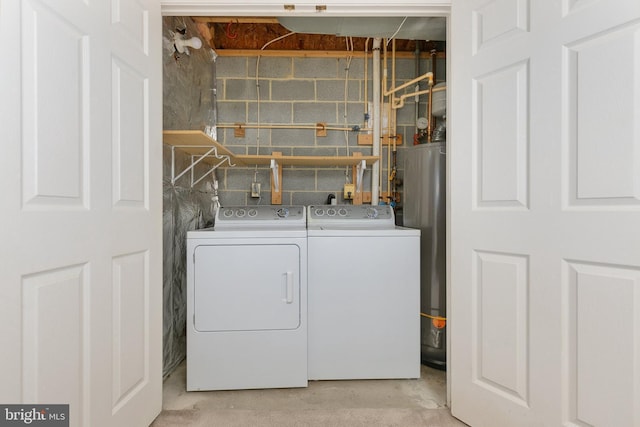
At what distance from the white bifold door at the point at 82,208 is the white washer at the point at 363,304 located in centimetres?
80

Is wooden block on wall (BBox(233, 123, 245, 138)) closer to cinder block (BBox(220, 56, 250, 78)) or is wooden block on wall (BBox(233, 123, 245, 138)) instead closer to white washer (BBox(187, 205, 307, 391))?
cinder block (BBox(220, 56, 250, 78))

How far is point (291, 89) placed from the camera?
263cm

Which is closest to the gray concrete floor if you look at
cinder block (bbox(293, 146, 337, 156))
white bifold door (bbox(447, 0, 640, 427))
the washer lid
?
white bifold door (bbox(447, 0, 640, 427))

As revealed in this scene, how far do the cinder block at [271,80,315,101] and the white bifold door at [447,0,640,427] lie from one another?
136cm

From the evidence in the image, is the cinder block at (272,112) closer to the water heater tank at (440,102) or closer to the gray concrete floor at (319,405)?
the water heater tank at (440,102)

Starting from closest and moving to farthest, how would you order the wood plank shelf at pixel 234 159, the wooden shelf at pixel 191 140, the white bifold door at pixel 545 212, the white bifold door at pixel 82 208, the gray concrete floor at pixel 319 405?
the white bifold door at pixel 82 208
the white bifold door at pixel 545 212
the gray concrete floor at pixel 319 405
the wooden shelf at pixel 191 140
the wood plank shelf at pixel 234 159

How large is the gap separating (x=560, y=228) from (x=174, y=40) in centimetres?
215

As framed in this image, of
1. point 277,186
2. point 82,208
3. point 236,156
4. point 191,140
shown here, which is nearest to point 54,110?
point 82,208

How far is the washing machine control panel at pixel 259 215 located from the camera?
2.16m

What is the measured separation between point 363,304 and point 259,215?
35.6 inches

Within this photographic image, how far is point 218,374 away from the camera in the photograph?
1.73 meters

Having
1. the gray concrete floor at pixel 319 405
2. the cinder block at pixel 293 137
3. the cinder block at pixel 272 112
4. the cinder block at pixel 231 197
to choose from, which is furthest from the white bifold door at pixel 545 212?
the cinder block at pixel 231 197

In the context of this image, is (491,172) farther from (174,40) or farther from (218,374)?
(174,40)

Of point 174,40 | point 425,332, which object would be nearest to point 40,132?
point 174,40
